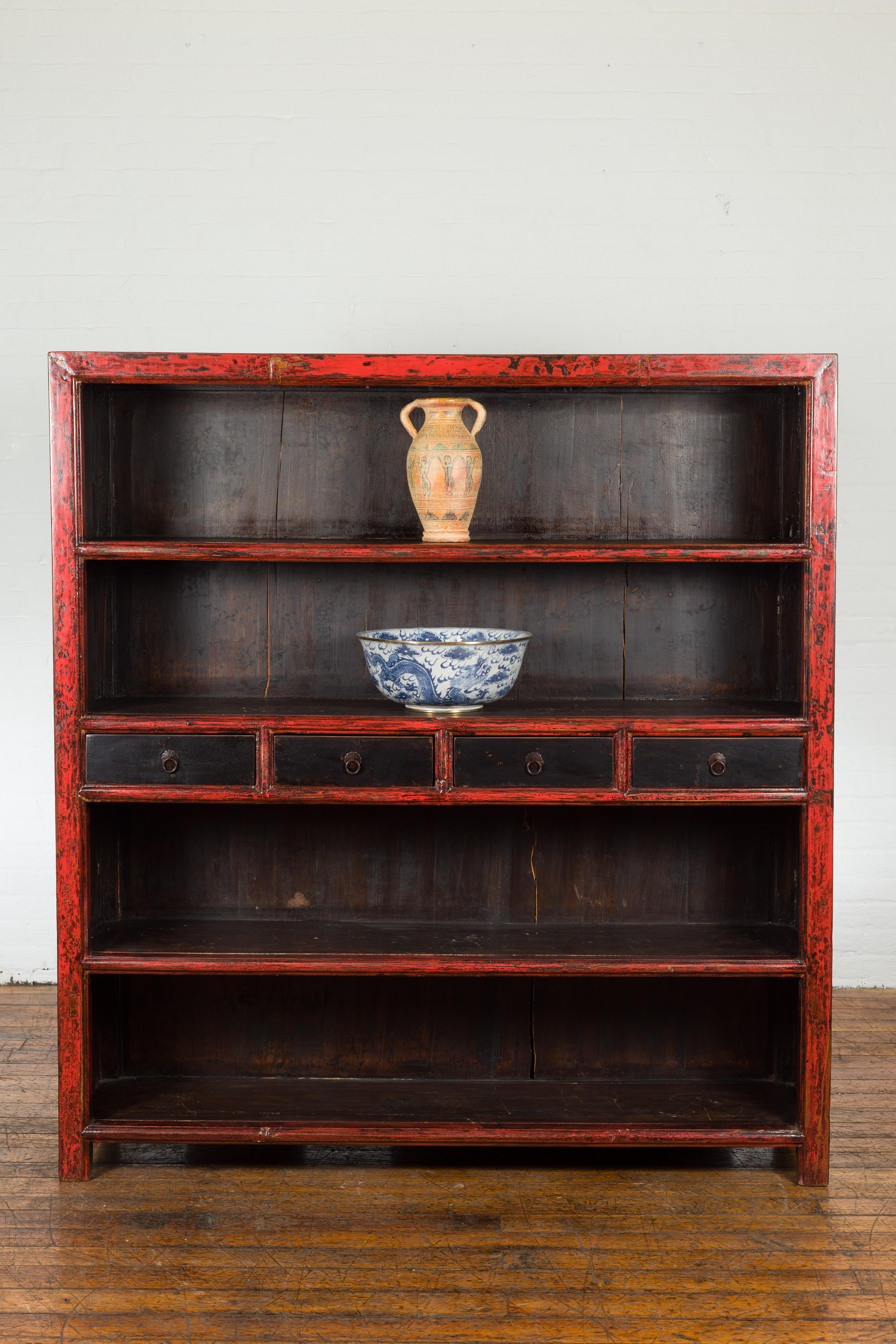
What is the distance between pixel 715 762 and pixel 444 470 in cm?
94

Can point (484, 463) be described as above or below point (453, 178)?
below

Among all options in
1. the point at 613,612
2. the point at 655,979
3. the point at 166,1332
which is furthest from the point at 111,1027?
the point at 613,612

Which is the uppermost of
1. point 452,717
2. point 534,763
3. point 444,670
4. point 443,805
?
point 444,670

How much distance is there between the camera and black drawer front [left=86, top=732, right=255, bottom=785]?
2717 millimetres

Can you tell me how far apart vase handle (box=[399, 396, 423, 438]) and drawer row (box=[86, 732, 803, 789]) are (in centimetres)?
76

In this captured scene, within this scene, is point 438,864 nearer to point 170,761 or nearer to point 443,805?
point 443,805

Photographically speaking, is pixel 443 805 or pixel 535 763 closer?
pixel 535 763

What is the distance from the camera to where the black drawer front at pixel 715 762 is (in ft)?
8.86

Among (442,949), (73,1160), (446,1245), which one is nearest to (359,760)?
(442,949)

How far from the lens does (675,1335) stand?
216 cm

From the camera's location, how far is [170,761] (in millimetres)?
2713

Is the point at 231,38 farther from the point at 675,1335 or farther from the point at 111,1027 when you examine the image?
the point at 675,1335

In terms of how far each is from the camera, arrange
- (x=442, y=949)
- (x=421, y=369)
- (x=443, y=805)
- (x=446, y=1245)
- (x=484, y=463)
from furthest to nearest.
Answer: (x=484, y=463) → (x=443, y=805) → (x=442, y=949) → (x=421, y=369) → (x=446, y=1245)

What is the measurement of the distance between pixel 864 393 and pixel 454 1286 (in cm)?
308
